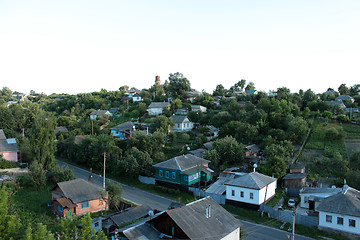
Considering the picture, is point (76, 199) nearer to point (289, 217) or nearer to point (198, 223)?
point (198, 223)

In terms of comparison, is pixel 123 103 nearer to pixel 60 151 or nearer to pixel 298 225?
pixel 60 151

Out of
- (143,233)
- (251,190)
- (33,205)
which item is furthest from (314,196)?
(33,205)

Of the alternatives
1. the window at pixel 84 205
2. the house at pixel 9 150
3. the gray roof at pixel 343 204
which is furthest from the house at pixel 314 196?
the house at pixel 9 150

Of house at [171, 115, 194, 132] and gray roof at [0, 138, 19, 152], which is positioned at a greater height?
house at [171, 115, 194, 132]

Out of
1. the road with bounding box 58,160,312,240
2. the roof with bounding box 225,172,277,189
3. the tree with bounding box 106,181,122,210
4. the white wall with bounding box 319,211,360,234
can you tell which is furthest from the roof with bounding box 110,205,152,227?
the white wall with bounding box 319,211,360,234

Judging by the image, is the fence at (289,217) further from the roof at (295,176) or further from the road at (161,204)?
the roof at (295,176)

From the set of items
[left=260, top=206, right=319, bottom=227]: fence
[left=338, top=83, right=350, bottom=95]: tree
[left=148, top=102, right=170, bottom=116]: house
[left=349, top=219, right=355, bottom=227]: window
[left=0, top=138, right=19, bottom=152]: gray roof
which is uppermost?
[left=338, top=83, right=350, bottom=95]: tree

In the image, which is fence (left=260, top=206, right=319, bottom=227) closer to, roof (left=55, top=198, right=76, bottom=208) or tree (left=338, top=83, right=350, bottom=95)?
roof (left=55, top=198, right=76, bottom=208)

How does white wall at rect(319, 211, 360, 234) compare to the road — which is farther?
the road
